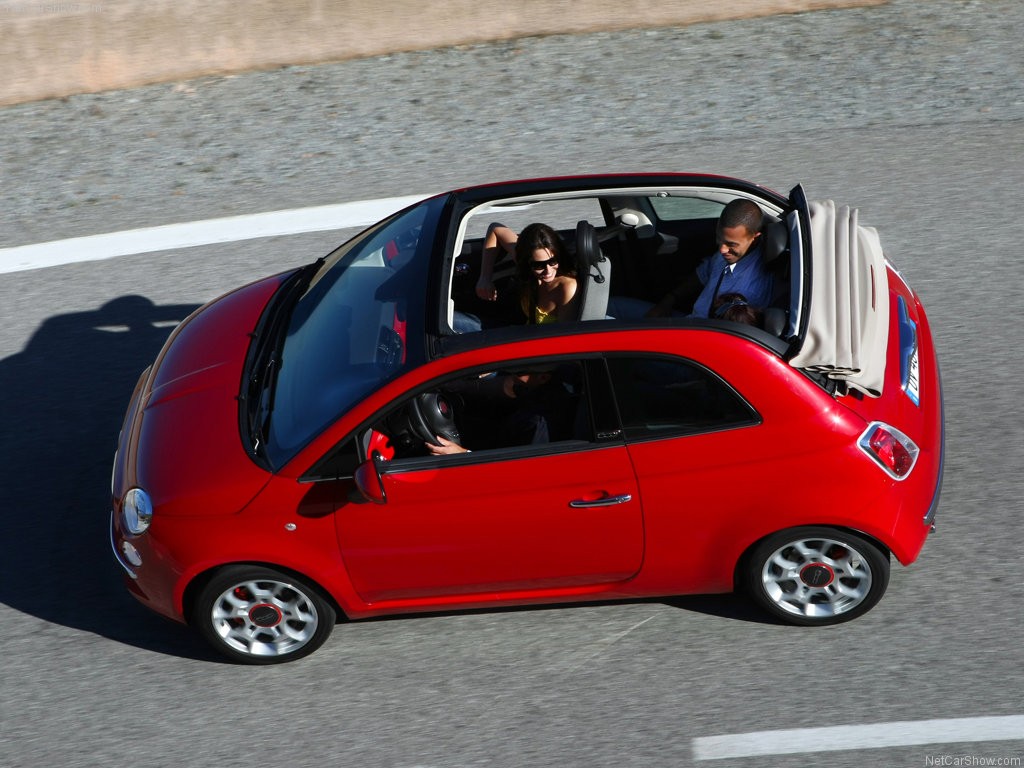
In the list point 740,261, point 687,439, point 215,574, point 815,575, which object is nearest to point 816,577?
point 815,575

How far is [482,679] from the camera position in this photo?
520 centimetres

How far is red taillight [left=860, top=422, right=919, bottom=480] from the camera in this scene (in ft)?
16.0

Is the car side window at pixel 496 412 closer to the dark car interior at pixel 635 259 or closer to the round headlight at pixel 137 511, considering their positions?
the dark car interior at pixel 635 259

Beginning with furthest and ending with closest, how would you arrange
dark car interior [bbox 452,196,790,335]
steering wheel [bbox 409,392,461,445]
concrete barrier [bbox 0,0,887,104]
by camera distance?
concrete barrier [bbox 0,0,887,104] < dark car interior [bbox 452,196,790,335] < steering wheel [bbox 409,392,461,445]

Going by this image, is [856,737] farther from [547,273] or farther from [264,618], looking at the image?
[264,618]

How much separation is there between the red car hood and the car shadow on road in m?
0.15

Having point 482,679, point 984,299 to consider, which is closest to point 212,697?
point 482,679

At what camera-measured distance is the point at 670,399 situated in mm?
4820

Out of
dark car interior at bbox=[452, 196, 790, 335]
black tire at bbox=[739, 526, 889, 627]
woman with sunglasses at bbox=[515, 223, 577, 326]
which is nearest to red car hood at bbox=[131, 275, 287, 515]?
dark car interior at bbox=[452, 196, 790, 335]

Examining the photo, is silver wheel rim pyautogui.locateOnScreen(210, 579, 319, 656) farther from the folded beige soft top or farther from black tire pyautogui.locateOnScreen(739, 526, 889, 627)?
the folded beige soft top

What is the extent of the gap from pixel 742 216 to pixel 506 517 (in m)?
1.85

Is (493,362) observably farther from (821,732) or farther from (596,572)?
(821,732)

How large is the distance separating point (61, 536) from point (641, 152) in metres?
5.01

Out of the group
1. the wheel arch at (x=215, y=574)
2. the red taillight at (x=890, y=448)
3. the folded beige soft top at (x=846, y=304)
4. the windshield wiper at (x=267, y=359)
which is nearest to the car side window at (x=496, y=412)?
the windshield wiper at (x=267, y=359)
